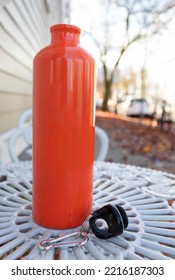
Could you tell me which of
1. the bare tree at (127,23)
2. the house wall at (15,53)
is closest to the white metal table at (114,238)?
the house wall at (15,53)

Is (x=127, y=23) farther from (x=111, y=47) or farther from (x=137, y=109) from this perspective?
(x=137, y=109)

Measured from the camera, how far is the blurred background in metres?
2.63

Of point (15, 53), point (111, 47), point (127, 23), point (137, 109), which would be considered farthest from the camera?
point (137, 109)

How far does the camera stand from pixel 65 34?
27.3 inches

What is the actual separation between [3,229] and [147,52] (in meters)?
12.7

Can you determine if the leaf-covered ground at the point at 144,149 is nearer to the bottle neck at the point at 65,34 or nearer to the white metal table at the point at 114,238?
the white metal table at the point at 114,238

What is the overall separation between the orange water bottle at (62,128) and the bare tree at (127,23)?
20.9 ft

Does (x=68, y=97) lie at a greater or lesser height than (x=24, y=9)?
lesser

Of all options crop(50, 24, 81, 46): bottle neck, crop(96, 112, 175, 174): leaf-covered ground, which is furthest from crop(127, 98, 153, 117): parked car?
crop(50, 24, 81, 46): bottle neck

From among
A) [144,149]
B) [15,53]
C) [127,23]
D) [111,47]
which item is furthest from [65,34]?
[111,47]

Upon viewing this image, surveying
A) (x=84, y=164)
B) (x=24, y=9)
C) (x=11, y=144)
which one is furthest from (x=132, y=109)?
(x=84, y=164)

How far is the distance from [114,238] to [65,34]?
0.52 meters

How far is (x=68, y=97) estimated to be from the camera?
663 millimetres
